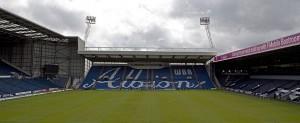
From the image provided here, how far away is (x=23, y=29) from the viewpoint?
51.0 metres

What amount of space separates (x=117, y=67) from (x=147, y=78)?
8.74 meters

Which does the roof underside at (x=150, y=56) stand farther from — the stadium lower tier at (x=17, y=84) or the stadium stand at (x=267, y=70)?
the stadium lower tier at (x=17, y=84)

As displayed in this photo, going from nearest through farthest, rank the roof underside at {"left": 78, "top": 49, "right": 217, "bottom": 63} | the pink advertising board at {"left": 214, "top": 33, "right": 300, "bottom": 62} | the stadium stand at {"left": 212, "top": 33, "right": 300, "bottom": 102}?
the pink advertising board at {"left": 214, "top": 33, "right": 300, "bottom": 62}
the stadium stand at {"left": 212, "top": 33, "right": 300, "bottom": 102}
the roof underside at {"left": 78, "top": 49, "right": 217, "bottom": 63}

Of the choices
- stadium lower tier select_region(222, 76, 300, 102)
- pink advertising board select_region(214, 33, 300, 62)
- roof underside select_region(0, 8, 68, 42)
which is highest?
roof underside select_region(0, 8, 68, 42)

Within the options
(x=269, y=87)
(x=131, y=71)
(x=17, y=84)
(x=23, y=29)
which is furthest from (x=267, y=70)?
(x=17, y=84)

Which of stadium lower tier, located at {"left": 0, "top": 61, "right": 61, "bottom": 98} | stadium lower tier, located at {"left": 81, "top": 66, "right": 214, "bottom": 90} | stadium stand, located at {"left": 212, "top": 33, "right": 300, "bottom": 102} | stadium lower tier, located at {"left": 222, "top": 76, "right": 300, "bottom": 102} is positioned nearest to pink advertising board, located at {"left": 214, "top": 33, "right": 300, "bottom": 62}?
stadium stand, located at {"left": 212, "top": 33, "right": 300, "bottom": 102}

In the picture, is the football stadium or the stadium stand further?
the football stadium

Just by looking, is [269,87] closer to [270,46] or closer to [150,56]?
[270,46]

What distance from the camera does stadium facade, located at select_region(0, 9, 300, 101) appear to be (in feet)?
165

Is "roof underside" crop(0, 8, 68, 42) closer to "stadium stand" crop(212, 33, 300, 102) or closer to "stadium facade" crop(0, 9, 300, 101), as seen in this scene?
"stadium facade" crop(0, 9, 300, 101)

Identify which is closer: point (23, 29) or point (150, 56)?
point (23, 29)

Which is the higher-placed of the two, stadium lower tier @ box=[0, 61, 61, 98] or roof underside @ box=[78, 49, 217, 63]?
roof underside @ box=[78, 49, 217, 63]

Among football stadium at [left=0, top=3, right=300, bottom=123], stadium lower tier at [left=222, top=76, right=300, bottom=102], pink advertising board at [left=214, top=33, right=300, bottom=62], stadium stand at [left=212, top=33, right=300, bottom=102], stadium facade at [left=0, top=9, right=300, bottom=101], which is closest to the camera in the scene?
pink advertising board at [left=214, top=33, right=300, bottom=62]

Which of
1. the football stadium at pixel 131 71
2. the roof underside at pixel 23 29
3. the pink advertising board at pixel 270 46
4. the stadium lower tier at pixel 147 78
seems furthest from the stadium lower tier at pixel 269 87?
the roof underside at pixel 23 29
